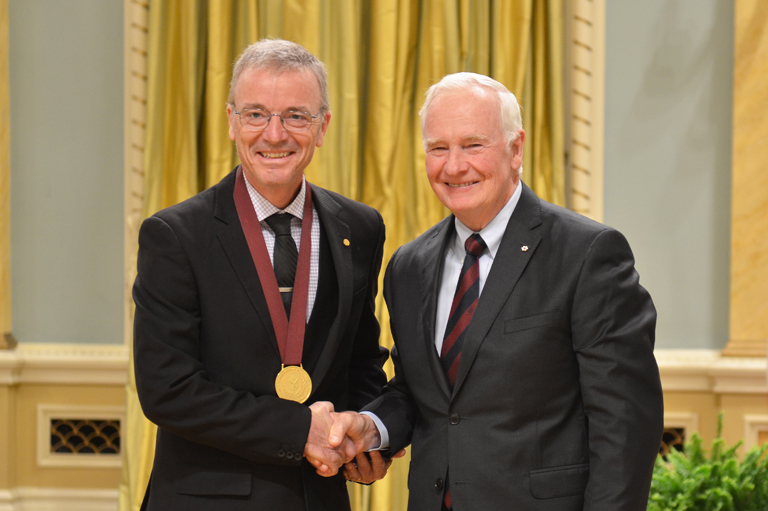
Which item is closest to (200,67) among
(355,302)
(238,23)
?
(238,23)

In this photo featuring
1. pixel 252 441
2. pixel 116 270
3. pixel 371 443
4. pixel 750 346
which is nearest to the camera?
pixel 252 441

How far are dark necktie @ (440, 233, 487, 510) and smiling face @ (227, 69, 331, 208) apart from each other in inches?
20.3

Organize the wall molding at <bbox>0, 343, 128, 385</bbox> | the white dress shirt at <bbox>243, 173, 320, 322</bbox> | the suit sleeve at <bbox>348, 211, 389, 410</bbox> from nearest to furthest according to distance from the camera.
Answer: the white dress shirt at <bbox>243, 173, 320, 322</bbox>, the suit sleeve at <bbox>348, 211, 389, 410</bbox>, the wall molding at <bbox>0, 343, 128, 385</bbox>

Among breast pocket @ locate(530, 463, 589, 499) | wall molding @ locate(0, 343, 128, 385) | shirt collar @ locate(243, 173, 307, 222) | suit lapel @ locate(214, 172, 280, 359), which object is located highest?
shirt collar @ locate(243, 173, 307, 222)

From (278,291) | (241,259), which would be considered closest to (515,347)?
(278,291)

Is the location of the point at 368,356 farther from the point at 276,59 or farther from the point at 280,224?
the point at 276,59

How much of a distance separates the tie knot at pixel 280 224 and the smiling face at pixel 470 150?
1.40ft

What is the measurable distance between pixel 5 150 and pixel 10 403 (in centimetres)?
129

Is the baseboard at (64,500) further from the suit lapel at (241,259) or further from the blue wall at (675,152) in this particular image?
the blue wall at (675,152)

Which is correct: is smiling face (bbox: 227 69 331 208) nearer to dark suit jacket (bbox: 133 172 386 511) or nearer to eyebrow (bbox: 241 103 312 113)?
eyebrow (bbox: 241 103 312 113)

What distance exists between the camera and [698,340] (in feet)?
12.6

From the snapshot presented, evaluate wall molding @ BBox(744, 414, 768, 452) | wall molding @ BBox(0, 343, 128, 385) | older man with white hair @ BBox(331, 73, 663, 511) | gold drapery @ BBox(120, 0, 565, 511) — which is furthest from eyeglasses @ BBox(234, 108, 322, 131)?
wall molding @ BBox(744, 414, 768, 452)

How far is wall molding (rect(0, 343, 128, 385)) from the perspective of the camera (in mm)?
3850

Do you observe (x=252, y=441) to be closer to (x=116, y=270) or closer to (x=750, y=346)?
(x=116, y=270)
